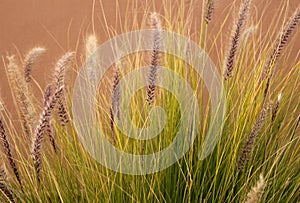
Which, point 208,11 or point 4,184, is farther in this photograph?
point 208,11

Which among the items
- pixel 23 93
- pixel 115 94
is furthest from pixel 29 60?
pixel 115 94

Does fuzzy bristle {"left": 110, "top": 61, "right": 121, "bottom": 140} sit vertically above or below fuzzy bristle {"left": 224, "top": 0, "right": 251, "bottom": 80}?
below

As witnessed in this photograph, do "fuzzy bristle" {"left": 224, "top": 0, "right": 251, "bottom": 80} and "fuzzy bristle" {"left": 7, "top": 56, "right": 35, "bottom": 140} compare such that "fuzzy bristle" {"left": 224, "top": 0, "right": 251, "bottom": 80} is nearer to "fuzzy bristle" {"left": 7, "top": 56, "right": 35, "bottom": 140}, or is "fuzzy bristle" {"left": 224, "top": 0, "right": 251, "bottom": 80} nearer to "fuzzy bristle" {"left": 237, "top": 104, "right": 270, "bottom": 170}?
"fuzzy bristle" {"left": 237, "top": 104, "right": 270, "bottom": 170}

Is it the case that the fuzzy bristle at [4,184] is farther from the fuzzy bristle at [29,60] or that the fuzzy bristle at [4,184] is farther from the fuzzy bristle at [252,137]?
the fuzzy bristle at [252,137]

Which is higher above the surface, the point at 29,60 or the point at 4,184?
the point at 29,60

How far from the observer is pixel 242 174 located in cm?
92

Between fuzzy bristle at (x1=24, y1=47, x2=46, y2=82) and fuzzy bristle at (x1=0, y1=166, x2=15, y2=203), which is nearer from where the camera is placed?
fuzzy bristle at (x1=0, y1=166, x2=15, y2=203)

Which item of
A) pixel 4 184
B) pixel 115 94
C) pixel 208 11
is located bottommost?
pixel 4 184

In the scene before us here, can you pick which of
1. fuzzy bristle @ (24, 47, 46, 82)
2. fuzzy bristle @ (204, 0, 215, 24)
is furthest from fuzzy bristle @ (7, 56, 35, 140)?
fuzzy bristle @ (204, 0, 215, 24)

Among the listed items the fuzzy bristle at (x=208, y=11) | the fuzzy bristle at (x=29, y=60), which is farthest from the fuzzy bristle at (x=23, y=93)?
the fuzzy bristle at (x=208, y=11)

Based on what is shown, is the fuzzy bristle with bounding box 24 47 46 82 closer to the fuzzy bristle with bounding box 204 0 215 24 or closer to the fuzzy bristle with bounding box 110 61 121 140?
the fuzzy bristle with bounding box 110 61 121 140

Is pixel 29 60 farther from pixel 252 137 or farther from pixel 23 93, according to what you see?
pixel 252 137

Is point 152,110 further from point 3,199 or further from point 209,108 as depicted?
point 3,199

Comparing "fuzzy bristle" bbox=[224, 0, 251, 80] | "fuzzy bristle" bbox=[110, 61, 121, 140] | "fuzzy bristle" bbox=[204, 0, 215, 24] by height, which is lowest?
"fuzzy bristle" bbox=[110, 61, 121, 140]
